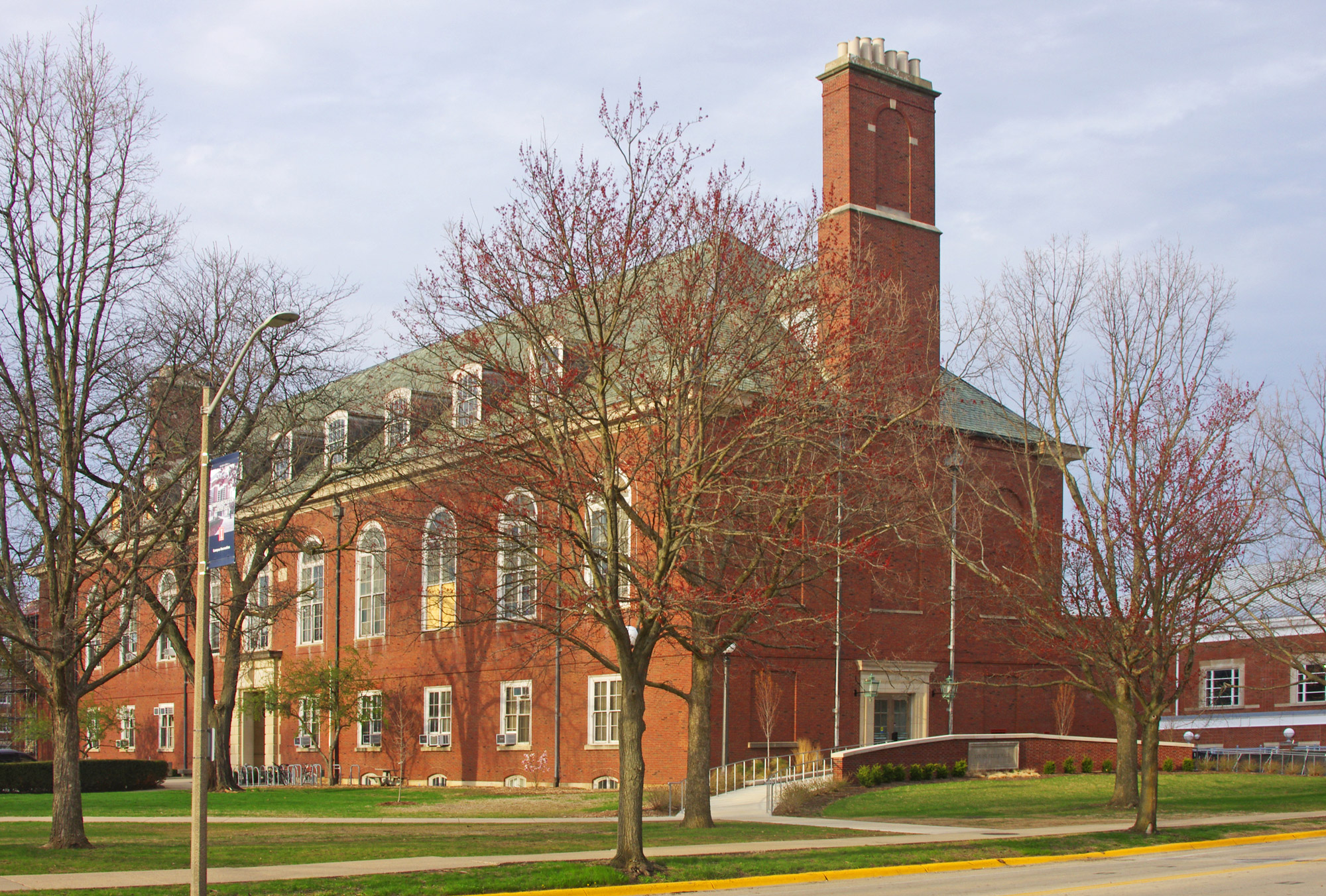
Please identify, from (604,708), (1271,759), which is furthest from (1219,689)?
(604,708)

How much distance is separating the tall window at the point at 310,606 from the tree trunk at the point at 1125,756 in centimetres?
2777

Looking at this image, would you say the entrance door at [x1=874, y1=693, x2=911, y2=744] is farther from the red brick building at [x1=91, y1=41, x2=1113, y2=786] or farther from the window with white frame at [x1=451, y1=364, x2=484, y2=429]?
the window with white frame at [x1=451, y1=364, x2=484, y2=429]

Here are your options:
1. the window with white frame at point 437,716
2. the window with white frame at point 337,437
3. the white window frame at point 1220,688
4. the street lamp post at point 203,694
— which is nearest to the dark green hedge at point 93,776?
the window with white frame at point 437,716

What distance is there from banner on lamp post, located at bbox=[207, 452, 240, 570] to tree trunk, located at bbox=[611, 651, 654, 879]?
544 centimetres

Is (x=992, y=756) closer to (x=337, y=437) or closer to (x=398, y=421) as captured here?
(x=398, y=421)

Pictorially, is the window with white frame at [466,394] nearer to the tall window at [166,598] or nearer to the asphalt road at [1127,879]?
the tall window at [166,598]

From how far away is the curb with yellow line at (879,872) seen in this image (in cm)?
1443

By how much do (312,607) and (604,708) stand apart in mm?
16688

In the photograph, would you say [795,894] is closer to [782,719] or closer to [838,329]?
[838,329]

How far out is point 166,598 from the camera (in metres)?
38.0

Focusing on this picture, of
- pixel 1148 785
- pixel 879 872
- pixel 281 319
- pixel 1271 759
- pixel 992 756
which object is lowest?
pixel 1271 759

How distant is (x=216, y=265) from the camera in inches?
1142

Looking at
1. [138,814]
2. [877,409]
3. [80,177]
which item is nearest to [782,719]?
[877,409]

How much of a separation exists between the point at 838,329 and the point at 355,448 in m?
16.3
